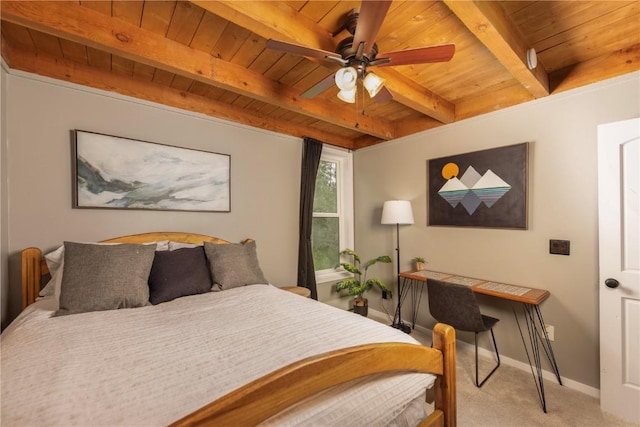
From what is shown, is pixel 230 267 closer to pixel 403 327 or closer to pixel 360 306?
pixel 360 306

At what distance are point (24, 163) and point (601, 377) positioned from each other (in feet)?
13.8

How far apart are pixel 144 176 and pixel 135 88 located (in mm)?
717

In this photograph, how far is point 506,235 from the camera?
246cm

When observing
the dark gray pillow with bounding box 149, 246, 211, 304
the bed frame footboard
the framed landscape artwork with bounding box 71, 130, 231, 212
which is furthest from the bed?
the framed landscape artwork with bounding box 71, 130, 231, 212

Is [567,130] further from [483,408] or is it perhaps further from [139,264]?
[139,264]

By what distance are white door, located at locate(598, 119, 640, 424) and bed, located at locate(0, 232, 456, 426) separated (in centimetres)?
158

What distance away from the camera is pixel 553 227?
2.21 m

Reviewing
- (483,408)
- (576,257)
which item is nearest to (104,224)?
(483,408)

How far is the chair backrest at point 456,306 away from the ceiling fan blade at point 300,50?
179 centimetres

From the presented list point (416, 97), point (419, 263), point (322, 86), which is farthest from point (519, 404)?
point (322, 86)

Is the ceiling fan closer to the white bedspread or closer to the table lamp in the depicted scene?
the white bedspread

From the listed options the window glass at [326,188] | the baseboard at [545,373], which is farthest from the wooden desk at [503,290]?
the window glass at [326,188]

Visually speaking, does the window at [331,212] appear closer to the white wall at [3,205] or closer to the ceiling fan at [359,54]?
the ceiling fan at [359,54]

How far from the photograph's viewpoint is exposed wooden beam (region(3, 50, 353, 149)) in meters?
1.90
